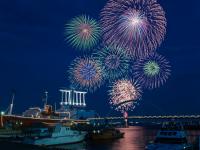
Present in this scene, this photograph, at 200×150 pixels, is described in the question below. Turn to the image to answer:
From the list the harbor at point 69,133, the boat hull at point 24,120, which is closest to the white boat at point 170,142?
the harbor at point 69,133

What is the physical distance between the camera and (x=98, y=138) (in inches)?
4181

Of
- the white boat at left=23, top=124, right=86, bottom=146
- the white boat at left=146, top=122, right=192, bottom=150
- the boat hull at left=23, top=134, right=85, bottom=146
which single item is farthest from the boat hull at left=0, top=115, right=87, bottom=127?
the white boat at left=146, top=122, right=192, bottom=150

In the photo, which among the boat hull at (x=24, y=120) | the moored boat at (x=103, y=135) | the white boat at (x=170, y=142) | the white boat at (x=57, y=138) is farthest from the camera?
the boat hull at (x=24, y=120)

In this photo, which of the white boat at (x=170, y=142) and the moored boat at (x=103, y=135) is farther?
the moored boat at (x=103, y=135)

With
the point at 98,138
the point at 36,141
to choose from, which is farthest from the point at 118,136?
the point at 36,141

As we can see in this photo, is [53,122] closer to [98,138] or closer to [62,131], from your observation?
[98,138]

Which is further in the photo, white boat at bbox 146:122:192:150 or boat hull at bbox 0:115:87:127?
boat hull at bbox 0:115:87:127

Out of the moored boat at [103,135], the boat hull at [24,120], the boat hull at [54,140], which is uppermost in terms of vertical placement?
the boat hull at [24,120]

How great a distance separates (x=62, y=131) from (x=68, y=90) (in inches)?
4128

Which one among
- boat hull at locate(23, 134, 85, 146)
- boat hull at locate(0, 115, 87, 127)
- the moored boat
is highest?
boat hull at locate(0, 115, 87, 127)

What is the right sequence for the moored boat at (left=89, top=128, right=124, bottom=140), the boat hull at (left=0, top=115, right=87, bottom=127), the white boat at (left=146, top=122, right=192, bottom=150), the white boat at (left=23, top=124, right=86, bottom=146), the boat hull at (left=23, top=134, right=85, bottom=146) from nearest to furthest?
the white boat at (left=146, top=122, right=192, bottom=150) → the boat hull at (left=23, top=134, right=85, bottom=146) → the white boat at (left=23, top=124, right=86, bottom=146) → the moored boat at (left=89, top=128, right=124, bottom=140) → the boat hull at (left=0, top=115, right=87, bottom=127)

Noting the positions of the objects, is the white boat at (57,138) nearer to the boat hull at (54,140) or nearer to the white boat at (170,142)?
the boat hull at (54,140)

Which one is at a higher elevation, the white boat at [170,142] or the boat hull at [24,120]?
the boat hull at [24,120]

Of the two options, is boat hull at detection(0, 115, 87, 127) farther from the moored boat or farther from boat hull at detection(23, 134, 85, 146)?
boat hull at detection(23, 134, 85, 146)
